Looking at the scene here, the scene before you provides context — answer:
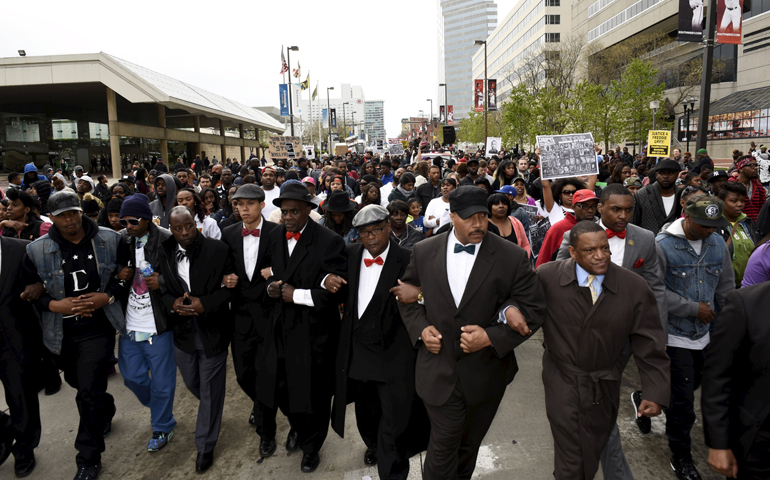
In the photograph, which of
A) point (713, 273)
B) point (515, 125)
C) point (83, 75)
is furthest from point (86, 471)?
point (515, 125)

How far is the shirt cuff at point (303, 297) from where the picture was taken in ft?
11.9

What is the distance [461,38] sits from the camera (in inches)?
6496

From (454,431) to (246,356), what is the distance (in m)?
1.98

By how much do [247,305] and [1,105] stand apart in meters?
42.3

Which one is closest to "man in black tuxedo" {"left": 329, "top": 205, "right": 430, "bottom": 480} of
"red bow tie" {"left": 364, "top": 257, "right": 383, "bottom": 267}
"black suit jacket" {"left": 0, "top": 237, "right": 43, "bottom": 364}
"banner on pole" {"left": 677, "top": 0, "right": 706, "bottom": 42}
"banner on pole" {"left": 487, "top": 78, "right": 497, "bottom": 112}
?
"red bow tie" {"left": 364, "top": 257, "right": 383, "bottom": 267}

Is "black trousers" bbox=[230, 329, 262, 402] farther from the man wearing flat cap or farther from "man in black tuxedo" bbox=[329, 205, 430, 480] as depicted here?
the man wearing flat cap

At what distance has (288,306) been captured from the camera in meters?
3.83

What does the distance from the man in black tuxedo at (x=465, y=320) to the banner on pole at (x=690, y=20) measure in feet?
39.2

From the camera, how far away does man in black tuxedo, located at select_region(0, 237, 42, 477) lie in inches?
153

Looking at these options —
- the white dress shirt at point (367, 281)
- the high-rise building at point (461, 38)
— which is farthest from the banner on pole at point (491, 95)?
the high-rise building at point (461, 38)

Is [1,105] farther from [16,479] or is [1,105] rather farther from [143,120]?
[16,479]

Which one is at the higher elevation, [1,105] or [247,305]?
[1,105]

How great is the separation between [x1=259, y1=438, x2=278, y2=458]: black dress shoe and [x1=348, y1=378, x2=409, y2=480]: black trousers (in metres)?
0.96

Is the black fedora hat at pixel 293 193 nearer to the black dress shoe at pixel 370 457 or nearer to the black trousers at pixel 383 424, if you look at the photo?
the black trousers at pixel 383 424
